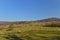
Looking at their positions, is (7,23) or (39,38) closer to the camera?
(39,38)

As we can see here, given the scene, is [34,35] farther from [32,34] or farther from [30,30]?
[30,30]

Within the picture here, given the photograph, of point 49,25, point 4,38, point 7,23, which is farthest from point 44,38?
point 7,23

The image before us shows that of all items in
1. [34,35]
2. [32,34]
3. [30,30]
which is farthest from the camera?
[30,30]

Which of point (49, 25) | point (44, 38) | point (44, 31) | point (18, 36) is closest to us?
point (44, 38)

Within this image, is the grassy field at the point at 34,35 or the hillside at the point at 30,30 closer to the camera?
the grassy field at the point at 34,35

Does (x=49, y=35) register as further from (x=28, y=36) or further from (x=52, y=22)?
(x=52, y=22)

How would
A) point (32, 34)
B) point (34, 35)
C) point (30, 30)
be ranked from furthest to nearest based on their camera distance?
1. point (30, 30)
2. point (32, 34)
3. point (34, 35)

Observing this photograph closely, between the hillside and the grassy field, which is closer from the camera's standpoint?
the grassy field

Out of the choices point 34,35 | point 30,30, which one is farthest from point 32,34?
point 30,30

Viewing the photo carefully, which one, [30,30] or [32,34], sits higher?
[30,30]

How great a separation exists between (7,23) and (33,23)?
1562mm

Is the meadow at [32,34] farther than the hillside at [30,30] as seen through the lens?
No

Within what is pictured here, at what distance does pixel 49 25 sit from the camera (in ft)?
33.9

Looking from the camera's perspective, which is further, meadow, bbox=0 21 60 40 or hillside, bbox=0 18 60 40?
hillside, bbox=0 18 60 40
